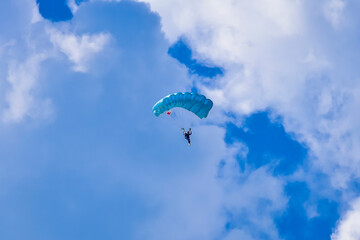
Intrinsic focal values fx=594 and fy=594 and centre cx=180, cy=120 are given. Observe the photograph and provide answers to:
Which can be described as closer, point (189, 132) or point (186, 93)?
point (186, 93)

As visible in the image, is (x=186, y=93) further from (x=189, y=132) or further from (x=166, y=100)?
(x=189, y=132)

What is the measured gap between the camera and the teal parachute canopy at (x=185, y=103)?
67.0 metres

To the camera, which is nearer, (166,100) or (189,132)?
(166,100)

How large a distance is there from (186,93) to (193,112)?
334cm

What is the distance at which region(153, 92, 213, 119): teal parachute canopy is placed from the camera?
67000 millimetres

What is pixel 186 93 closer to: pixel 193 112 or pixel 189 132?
pixel 193 112

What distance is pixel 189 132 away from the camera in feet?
241

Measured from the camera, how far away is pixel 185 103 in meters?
67.7

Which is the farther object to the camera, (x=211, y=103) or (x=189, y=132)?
(x=189, y=132)

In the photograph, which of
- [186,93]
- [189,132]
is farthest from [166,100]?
[189,132]

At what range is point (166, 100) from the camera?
67188 mm

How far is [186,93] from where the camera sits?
6706 cm

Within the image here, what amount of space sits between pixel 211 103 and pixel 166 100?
5457 mm

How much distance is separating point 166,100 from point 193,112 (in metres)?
4.10
